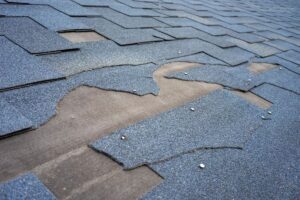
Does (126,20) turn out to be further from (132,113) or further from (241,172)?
(241,172)

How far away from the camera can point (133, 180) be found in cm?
151

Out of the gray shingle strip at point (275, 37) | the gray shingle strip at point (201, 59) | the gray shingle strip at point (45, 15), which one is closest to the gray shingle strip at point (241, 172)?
the gray shingle strip at point (201, 59)

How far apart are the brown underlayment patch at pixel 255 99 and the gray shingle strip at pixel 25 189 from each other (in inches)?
79.5

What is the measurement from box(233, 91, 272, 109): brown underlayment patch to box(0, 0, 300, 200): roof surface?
0.5 inches

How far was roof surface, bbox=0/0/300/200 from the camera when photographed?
1.50 meters

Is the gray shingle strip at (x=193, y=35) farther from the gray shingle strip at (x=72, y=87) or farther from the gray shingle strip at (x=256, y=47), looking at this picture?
the gray shingle strip at (x=72, y=87)

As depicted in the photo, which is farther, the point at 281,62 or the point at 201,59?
the point at 281,62

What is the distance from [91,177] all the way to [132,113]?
674 mm

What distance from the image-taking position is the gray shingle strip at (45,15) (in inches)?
117

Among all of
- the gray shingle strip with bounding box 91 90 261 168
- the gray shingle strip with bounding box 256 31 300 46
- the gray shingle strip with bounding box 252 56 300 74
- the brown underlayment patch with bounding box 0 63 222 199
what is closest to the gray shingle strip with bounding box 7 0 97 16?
the brown underlayment patch with bounding box 0 63 222 199

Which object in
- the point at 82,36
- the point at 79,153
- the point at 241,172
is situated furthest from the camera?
the point at 82,36

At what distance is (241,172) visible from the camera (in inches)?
70.5

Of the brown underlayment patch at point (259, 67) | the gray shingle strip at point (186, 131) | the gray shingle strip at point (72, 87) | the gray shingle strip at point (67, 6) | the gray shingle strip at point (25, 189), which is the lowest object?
the brown underlayment patch at point (259, 67)

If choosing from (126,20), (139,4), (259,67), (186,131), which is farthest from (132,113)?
(139,4)
